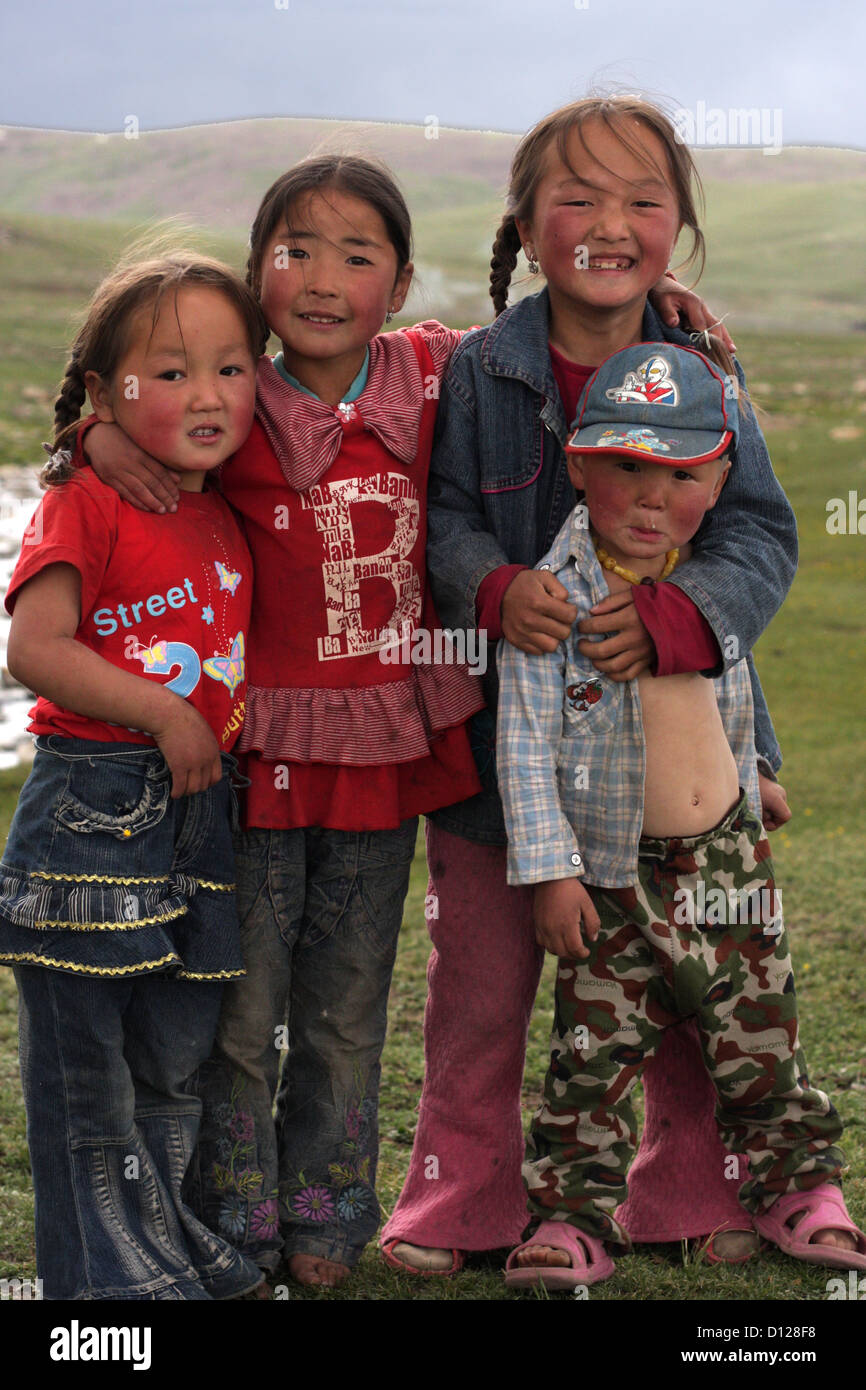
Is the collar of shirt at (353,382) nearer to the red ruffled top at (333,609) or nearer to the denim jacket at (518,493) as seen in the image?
the red ruffled top at (333,609)

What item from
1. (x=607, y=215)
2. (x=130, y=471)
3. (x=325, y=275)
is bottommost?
(x=130, y=471)

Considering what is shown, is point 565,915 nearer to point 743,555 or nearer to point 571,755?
point 571,755

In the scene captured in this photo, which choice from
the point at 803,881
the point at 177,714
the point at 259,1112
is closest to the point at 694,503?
the point at 177,714

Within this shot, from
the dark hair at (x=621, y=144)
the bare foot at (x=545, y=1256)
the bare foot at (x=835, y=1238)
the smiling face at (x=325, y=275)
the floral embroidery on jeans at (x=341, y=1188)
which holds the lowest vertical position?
the bare foot at (x=545, y=1256)

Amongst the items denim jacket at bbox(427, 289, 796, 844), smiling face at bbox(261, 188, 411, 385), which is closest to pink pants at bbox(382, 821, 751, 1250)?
denim jacket at bbox(427, 289, 796, 844)

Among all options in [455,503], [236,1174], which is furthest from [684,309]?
[236,1174]

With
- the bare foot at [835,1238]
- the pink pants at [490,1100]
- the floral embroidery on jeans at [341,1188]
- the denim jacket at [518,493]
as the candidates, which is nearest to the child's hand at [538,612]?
the denim jacket at [518,493]

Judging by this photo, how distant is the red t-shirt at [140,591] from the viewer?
2.63 meters

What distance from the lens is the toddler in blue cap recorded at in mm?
2785

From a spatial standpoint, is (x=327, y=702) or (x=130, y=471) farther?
(x=327, y=702)

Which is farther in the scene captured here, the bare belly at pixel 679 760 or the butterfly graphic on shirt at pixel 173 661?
the bare belly at pixel 679 760

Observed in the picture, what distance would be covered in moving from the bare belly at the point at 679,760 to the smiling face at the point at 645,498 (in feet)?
0.93

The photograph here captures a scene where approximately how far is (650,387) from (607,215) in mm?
363

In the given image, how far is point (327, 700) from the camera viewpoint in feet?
9.62
